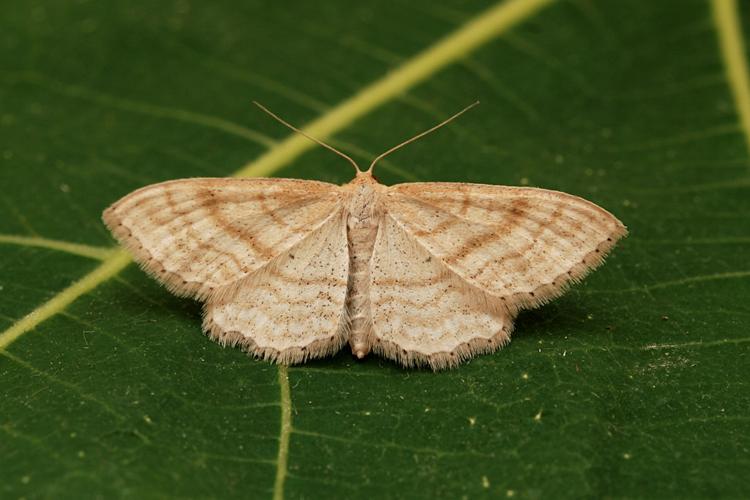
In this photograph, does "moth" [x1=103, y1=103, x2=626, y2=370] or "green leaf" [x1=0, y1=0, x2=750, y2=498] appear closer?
"green leaf" [x1=0, y1=0, x2=750, y2=498]

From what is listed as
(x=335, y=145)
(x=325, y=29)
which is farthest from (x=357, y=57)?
(x=335, y=145)

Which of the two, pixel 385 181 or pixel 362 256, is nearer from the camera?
pixel 362 256

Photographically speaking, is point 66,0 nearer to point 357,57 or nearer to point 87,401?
point 357,57

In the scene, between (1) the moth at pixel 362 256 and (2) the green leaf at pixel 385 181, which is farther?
(1) the moth at pixel 362 256
